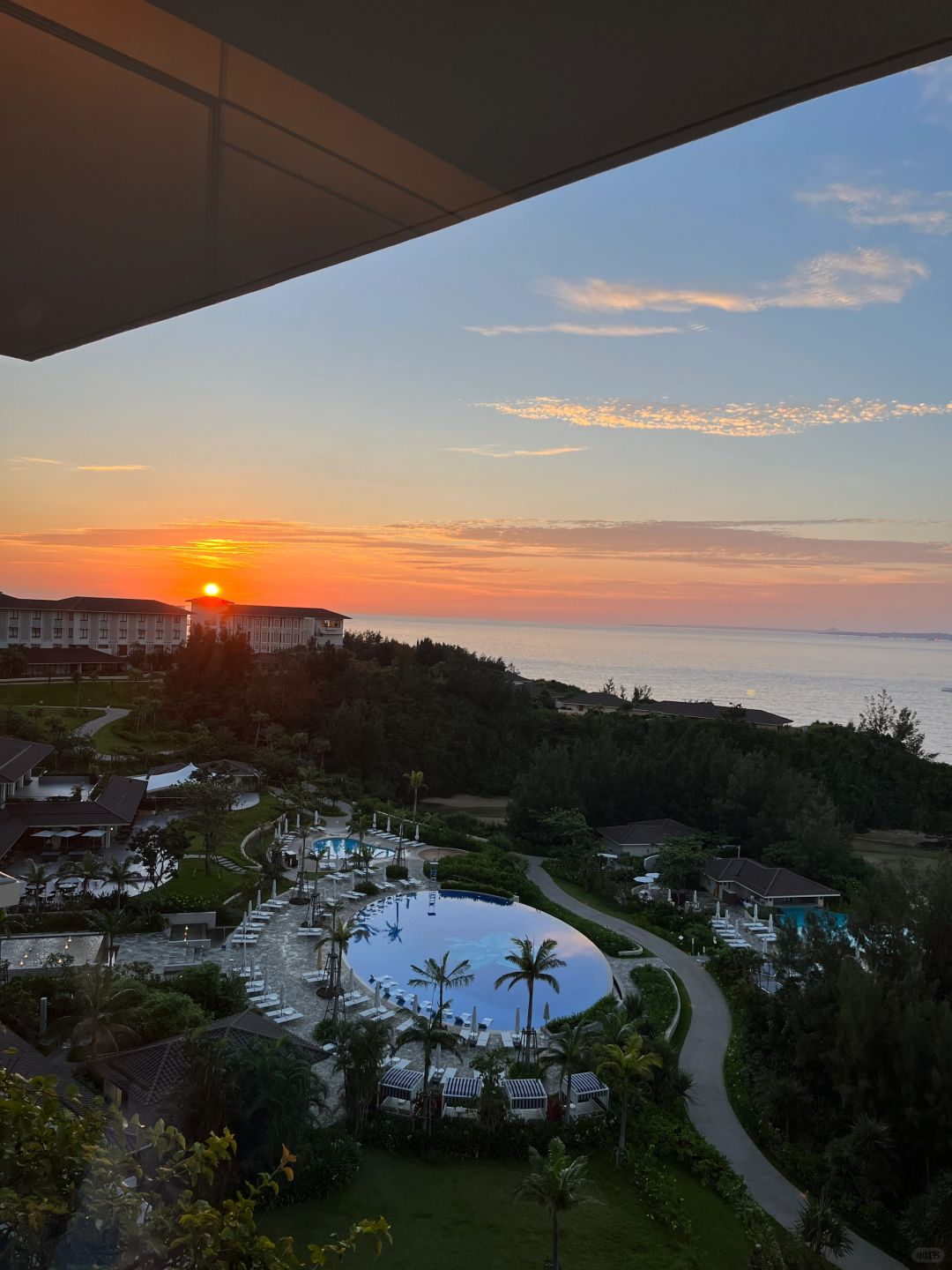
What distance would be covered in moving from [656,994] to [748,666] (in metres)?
63.6

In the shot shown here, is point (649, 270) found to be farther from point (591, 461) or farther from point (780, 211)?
point (591, 461)

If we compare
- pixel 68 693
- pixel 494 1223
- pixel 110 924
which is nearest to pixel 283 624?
pixel 68 693

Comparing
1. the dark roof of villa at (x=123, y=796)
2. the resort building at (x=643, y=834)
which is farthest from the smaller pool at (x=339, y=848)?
the resort building at (x=643, y=834)

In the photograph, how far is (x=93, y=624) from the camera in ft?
77.3

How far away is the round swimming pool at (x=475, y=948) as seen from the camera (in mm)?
12992

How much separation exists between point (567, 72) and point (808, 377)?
811 centimetres

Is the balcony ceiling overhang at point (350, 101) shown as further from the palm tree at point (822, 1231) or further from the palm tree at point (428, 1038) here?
the palm tree at point (428, 1038)

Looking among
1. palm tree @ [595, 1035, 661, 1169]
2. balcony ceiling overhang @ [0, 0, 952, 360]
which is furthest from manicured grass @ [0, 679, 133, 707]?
balcony ceiling overhang @ [0, 0, 952, 360]

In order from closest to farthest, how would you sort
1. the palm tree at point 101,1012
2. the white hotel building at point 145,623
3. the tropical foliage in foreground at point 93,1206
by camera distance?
the tropical foliage in foreground at point 93,1206, the palm tree at point 101,1012, the white hotel building at point 145,623

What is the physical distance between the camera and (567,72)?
0.90m

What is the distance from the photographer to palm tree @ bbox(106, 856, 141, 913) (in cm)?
1328

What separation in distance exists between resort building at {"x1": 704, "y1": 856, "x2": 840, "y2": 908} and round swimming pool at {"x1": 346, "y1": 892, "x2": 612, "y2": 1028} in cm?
483

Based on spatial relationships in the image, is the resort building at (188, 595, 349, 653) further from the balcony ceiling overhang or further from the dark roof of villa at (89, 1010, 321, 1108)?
the balcony ceiling overhang

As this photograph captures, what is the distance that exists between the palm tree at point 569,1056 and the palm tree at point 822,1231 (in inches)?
103
